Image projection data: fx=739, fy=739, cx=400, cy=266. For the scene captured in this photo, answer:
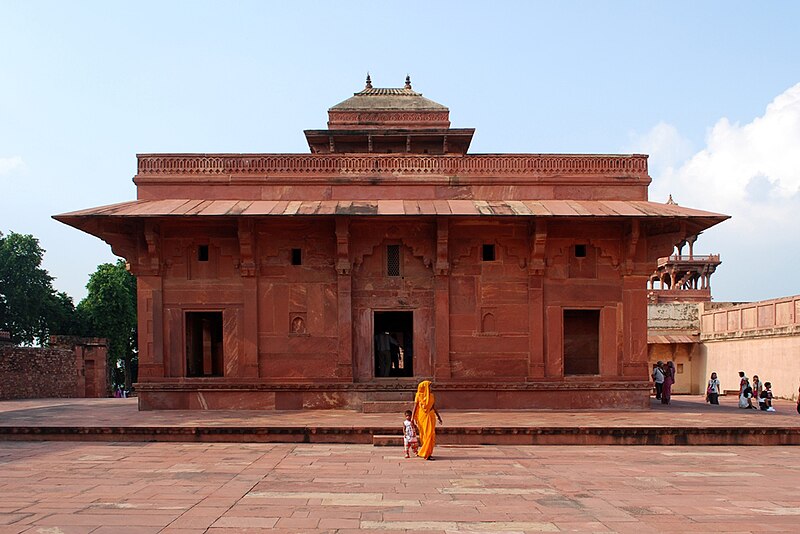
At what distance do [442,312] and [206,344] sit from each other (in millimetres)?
6552

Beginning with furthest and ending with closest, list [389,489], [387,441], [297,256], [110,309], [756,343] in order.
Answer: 1. [110,309]
2. [756,343]
3. [297,256]
4. [387,441]
5. [389,489]

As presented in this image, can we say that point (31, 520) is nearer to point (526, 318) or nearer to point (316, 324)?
point (316, 324)

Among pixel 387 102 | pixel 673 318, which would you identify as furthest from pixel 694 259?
pixel 387 102

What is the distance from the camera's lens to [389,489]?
841 cm

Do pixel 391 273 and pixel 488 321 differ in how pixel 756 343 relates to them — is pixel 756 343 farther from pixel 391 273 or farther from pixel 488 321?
pixel 391 273

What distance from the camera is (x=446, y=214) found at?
50.6 feet

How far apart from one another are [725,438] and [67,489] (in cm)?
1032

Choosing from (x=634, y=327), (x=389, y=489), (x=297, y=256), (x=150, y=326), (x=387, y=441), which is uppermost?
(x=297, y=256)

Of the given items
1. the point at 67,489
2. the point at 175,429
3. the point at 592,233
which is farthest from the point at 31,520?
the point at 592,233

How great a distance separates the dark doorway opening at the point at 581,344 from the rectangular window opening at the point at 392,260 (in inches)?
162

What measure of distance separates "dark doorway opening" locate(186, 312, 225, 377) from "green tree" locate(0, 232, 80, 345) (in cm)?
2632

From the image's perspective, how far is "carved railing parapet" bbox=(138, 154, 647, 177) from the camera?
16.9 meters

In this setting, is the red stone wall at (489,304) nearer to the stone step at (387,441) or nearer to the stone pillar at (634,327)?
the stone pillar at (634,327)

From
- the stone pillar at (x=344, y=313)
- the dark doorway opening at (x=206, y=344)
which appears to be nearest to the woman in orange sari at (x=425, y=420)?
the stone pillar at (x=344, y=313)
